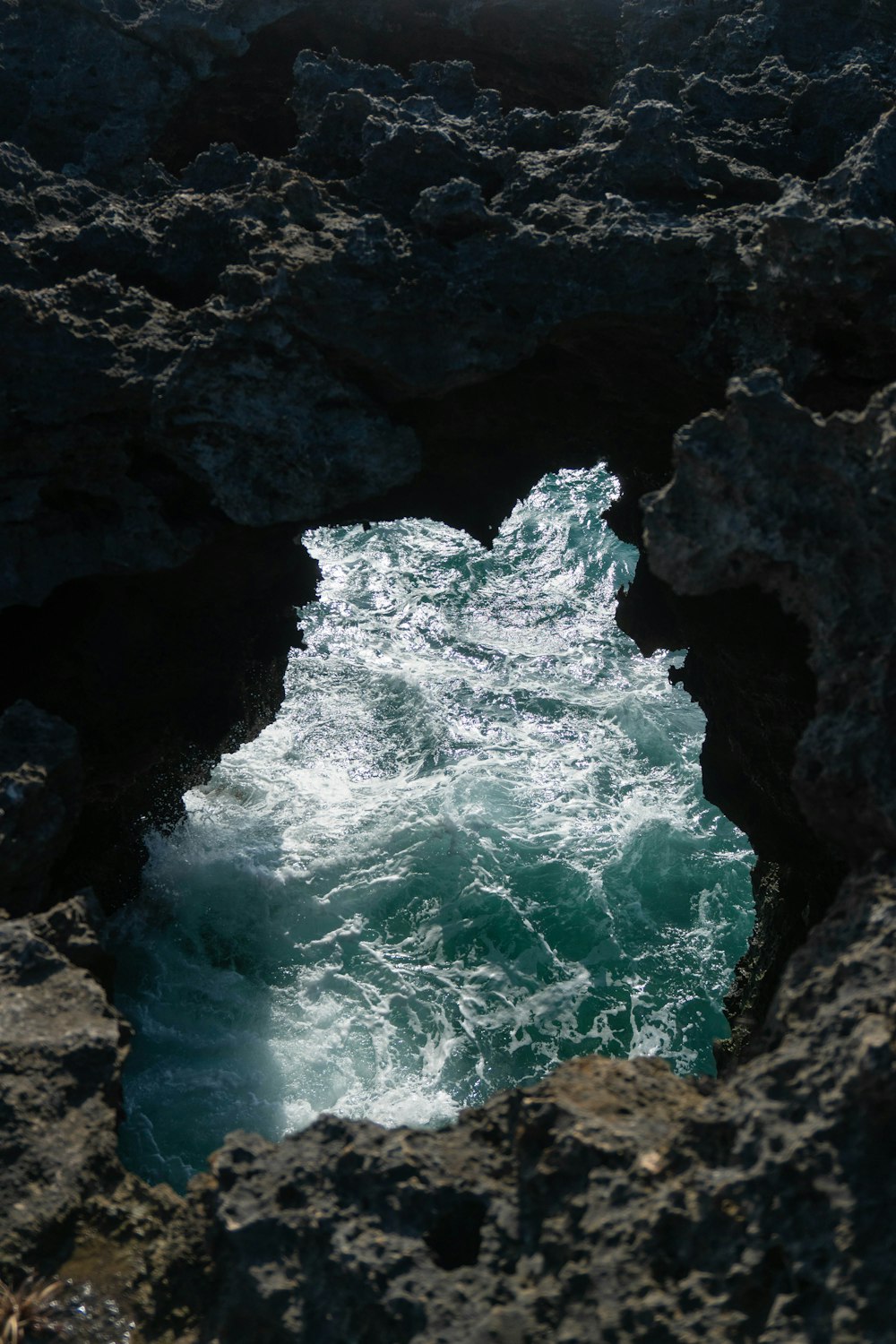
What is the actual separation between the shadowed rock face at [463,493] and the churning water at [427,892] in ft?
5.12

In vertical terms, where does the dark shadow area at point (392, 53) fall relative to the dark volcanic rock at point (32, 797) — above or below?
above

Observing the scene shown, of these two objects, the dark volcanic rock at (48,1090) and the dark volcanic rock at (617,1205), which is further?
the dark volcanic rock at (48,1090)

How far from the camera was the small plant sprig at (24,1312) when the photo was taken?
5777mm

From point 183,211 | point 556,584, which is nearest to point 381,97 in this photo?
point 183,211

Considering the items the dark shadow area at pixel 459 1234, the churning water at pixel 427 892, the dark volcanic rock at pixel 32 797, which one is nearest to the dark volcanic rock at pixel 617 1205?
the dark shadow area at pixel 459 1234

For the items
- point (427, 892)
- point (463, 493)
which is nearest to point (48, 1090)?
point (463, 493)

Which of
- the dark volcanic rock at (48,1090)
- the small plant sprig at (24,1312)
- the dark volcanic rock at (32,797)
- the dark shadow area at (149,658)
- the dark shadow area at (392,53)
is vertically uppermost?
the dark shadow area at (392,53)

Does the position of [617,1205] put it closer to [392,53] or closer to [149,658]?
[149,658]

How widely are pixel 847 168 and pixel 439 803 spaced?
1013 cm

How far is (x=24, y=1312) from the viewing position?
5.84 m

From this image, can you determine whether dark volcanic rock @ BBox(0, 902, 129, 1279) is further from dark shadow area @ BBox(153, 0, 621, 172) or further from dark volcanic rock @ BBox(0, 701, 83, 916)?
dark shadow area @ BBox(153, 0, 621, 172)

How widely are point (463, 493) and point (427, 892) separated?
596 cm

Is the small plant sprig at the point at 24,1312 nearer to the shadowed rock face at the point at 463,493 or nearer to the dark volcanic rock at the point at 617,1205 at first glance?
the shadowed rock face at the point at 463,493

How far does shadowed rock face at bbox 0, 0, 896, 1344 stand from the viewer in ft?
18.0
